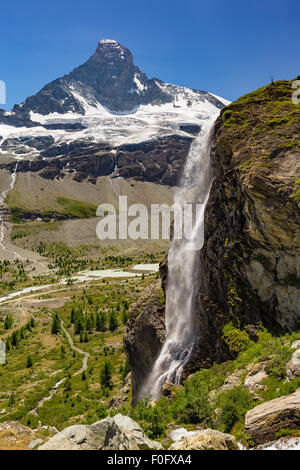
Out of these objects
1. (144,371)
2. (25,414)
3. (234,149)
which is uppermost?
(234,149)

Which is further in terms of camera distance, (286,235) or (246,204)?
(246,204)

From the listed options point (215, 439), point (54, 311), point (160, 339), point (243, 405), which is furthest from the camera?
point (54, 311)

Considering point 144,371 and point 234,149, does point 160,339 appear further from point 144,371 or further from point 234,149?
point 234,149

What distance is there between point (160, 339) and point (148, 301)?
6.43m

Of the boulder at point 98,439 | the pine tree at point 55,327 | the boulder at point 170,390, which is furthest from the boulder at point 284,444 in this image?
the pine tree at point 55,327

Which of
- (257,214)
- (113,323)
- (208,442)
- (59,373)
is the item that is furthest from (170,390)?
(113,323)

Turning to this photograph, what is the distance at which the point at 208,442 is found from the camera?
9109 mm

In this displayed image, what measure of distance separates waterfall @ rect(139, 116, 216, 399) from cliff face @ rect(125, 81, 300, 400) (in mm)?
1485

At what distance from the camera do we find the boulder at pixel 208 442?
9.03 meters

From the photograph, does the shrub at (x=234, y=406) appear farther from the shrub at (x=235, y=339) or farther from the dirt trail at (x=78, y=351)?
the dirt trail at (x=78, y=351)

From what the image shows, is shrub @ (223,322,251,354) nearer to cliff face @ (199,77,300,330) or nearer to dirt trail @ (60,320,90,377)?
cliff face @ (199,77,300,330)

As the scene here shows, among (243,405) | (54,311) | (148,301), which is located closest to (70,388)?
(148,301)

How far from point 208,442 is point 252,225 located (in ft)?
40.4
